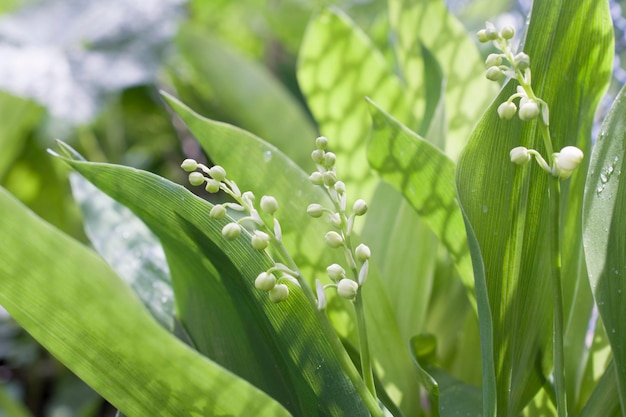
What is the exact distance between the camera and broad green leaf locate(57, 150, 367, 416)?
0.26m

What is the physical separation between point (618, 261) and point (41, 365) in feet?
2.81

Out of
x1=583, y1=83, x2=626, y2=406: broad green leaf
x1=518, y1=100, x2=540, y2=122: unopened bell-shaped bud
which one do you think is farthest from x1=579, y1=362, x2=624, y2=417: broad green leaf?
x1=518, y1=100, x2=540, y2=122: unopened bell-shaped bud

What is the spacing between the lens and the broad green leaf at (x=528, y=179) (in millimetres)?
268

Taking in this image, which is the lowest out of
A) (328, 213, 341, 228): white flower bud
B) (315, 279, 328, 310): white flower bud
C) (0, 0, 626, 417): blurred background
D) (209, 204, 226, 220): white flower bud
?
(0, 0, 626, 417): blurred background

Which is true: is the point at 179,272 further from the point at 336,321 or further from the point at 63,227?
the point at 63,227

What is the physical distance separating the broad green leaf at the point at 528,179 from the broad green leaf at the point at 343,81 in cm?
18

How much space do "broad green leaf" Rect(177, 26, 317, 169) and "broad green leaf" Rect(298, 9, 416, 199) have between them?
0.18 meters

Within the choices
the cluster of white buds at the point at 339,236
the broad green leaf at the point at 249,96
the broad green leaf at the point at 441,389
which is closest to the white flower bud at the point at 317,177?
the cluster of white buds at the point at 339,236

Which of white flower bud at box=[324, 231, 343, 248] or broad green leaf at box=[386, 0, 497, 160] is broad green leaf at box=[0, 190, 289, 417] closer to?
white flower bud at box=[324, 231, 343, 248]

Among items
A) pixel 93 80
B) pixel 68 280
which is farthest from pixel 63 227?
pixel 68 280

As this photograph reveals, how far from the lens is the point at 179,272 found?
0.32 m

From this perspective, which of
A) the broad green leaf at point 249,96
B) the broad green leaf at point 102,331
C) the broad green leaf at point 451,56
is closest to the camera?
the broad green leaf at point 102,331

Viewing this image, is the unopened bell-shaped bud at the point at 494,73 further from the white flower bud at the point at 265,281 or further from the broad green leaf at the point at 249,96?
the broad green leaf at the point at 249,96

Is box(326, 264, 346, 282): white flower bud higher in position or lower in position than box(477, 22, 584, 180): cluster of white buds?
lower
